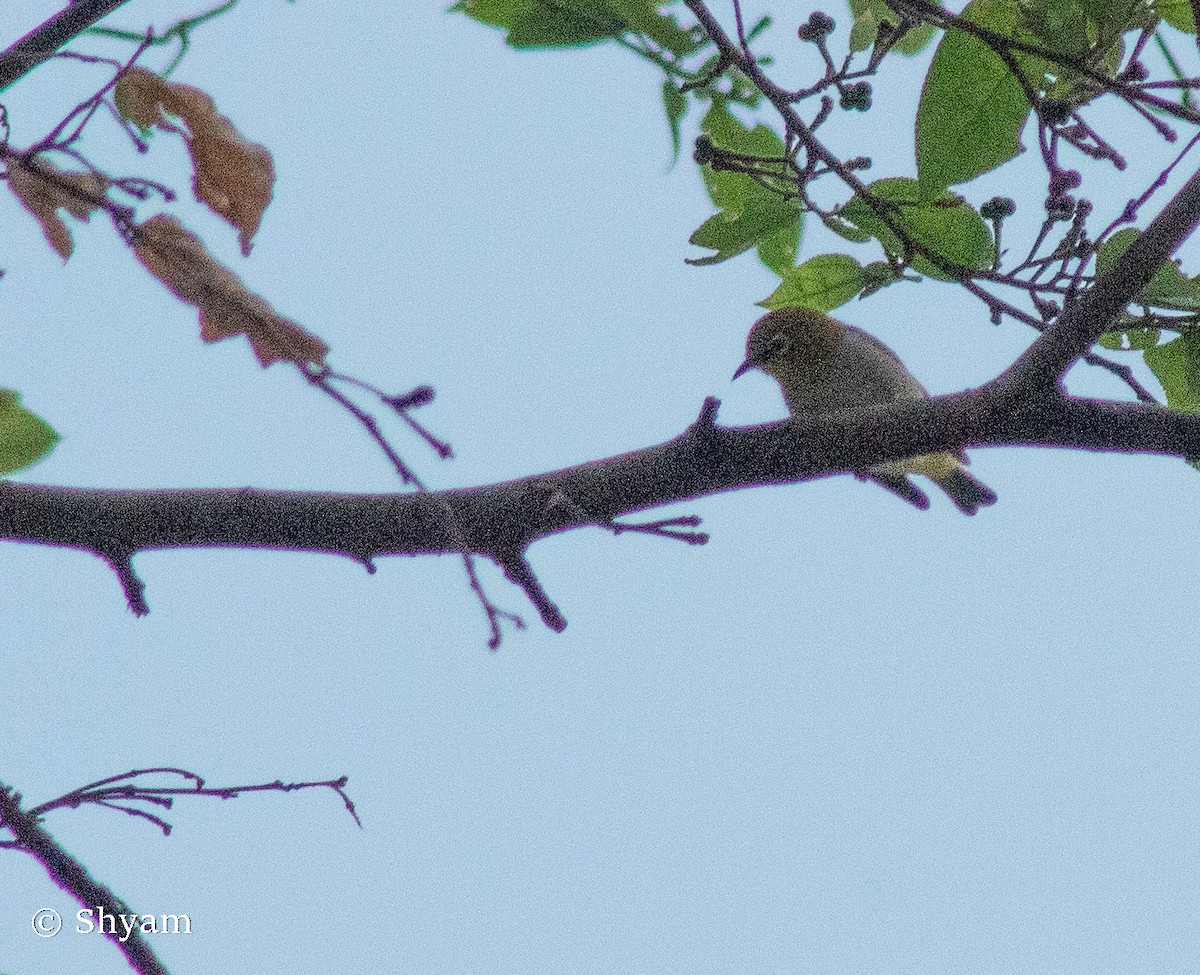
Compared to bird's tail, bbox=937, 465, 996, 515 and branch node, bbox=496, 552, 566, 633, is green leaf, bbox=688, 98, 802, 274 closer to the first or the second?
branch node, bbox=496, 552, 566, 633

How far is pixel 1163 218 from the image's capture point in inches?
91.9

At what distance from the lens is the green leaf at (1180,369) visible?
8.81 ft

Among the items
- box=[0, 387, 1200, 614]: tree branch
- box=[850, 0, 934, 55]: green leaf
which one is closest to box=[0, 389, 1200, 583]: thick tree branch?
box=[0, 387, 1200, 614]: tree branch

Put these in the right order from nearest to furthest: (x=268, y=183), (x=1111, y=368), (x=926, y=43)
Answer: (x=268, y=183)
(x=1111, y=368)
(x=926, y=43)

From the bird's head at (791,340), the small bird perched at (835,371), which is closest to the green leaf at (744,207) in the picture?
the small bird perched at (835,371)

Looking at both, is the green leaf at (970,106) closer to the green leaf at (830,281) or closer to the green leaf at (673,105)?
the green leaf at (830,281)

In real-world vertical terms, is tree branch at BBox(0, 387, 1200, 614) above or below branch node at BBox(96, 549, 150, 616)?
above

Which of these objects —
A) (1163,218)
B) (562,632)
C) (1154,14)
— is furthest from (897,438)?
(1154,14)

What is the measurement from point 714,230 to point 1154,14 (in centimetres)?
93

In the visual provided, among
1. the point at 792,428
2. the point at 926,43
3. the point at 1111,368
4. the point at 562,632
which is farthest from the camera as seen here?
the point at 926,43

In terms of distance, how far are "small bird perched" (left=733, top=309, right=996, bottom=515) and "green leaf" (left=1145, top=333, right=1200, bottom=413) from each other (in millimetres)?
2871

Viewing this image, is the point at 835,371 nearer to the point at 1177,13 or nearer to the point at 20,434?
the point at 1177,13

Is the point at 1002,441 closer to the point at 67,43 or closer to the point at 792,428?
the point at 792,428

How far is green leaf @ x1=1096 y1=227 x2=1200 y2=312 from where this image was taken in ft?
8.23
